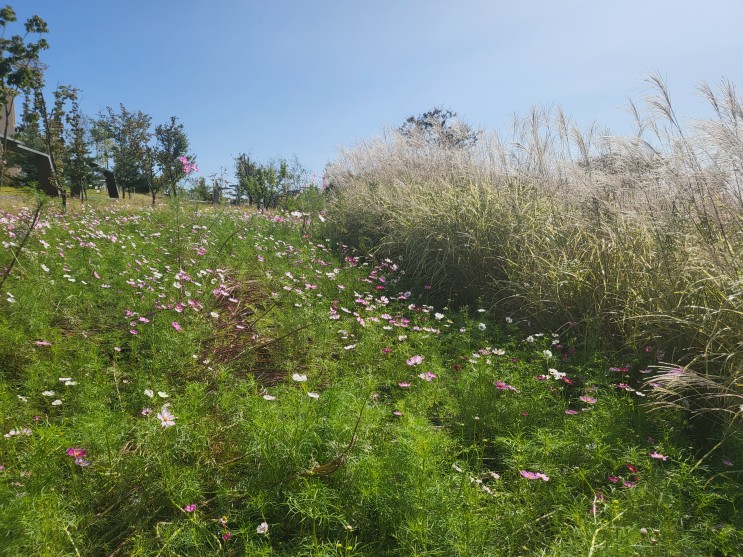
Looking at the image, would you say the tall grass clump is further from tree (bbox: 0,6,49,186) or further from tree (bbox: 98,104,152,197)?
tree (bbox: 98,104,152,197)

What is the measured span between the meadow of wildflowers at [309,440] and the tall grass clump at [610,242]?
0.87 feet

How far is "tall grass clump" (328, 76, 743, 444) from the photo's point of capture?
2.69 m

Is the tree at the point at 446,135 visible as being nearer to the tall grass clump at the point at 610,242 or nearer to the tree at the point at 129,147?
the tall grass clump at the point at 610,242

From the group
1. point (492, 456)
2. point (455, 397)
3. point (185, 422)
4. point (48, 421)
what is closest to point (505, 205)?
point (455, 397)

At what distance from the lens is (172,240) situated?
5234mm

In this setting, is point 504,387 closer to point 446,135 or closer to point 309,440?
point 309,440

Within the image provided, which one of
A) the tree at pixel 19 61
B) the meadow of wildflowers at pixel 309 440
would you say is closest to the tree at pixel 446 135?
the meadow of wildflowers at pixel 309 440

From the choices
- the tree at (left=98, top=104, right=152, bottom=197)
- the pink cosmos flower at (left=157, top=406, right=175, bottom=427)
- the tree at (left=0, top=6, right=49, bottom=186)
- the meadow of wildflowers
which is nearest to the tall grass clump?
the meadow of wildflowers

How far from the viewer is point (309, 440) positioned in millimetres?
1840

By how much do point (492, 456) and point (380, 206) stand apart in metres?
4.86

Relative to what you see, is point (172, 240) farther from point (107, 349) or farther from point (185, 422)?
point (185, 422)

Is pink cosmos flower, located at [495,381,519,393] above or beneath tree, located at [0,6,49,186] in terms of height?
beneath

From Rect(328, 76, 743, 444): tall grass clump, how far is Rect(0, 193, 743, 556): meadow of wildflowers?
27cm

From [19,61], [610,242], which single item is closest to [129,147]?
[19,61]
